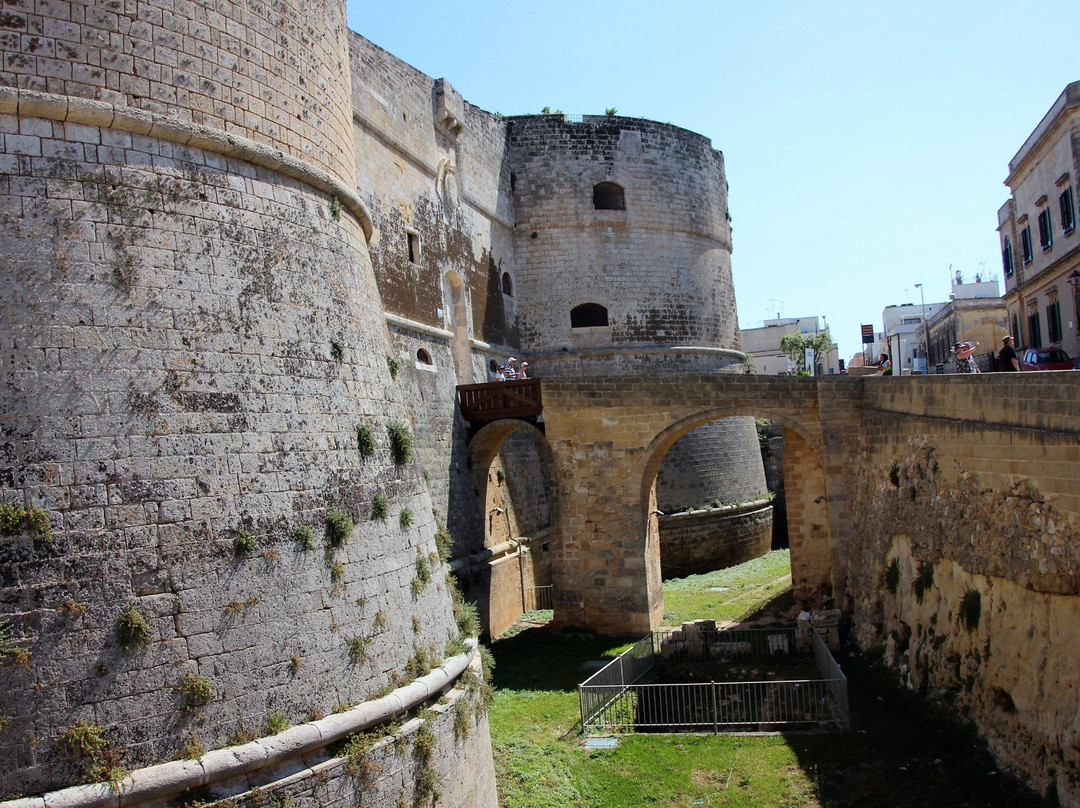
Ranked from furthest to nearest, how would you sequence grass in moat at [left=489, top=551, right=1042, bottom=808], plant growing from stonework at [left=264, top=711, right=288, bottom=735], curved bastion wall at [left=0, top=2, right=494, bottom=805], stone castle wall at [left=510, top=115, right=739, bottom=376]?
stone castle wall at [left=510, top=115, right=739, bottom=376]
grass in moat at [left=489, top=551, right=1042, bottom=808]
plant growing from stonework at [left=264, top=711, right=288, bottom=735]
curved bastion wall at [left=0, top=2, right=494, bottom=805]

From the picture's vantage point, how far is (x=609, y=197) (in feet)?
77.6

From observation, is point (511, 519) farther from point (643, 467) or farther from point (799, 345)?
point (799, 345)

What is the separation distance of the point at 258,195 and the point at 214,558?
122 inches

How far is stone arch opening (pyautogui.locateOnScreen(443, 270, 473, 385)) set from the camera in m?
18.4

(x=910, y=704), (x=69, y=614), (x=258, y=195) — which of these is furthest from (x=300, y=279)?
(x=910, y=704)

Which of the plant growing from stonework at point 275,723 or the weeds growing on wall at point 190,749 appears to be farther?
the plant growing from stonework at point 275,723

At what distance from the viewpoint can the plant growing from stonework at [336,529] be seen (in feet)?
23.2

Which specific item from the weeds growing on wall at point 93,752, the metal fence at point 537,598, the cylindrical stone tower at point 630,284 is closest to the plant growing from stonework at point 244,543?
the weeds growing on wall at point 93,752

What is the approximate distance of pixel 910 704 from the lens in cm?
1073

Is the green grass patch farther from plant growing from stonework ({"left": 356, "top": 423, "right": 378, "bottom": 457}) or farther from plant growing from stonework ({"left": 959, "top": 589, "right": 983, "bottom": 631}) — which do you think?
plant growing from stonework ({"left": 356, "top": 423, "right": 378, "bottom": 457})

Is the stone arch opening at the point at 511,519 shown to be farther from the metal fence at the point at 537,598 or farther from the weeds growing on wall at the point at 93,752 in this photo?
the weeds growing on wall at the point at 93,752

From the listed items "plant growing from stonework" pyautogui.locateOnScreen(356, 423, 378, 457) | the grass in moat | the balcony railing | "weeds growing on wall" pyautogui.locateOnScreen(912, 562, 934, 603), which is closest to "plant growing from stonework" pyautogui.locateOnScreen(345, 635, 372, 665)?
"plant growing from stonework" pyautogui.locateOnScreen(356, 423, 378, 457)

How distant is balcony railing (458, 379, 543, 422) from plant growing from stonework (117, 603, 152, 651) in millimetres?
10765

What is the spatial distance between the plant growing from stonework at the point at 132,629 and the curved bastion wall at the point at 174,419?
0.01 meters
